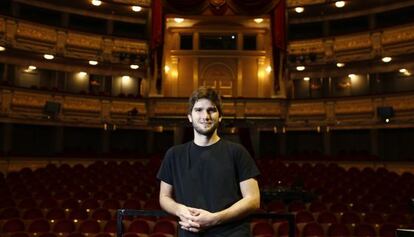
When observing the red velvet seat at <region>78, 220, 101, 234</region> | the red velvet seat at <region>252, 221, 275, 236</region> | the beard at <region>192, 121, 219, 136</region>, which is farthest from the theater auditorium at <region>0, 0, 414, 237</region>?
the beard at <region>192, 121, 219, 136</region>

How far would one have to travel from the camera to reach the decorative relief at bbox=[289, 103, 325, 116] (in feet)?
41.7

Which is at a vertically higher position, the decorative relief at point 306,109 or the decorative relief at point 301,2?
the decorative relief at point 301,2

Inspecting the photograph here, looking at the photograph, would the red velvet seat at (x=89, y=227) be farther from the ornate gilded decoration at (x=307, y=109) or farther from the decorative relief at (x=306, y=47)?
the decorative relief at (x=306, y=47)

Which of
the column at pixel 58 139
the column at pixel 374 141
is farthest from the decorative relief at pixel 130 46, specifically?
the column at pixel 374 141

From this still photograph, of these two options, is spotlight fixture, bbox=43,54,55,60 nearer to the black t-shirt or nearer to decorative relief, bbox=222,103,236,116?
decorative relief, bbox=222,103,236,116

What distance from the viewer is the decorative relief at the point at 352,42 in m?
12.6

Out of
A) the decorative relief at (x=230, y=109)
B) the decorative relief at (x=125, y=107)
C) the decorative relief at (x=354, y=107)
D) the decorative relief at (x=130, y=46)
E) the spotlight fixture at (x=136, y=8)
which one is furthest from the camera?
the decorative relief at (x=130, y=46)

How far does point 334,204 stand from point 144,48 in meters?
10.1

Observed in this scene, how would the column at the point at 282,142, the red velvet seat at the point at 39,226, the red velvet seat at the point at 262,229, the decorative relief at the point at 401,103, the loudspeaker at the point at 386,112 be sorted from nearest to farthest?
the red velvet seat at the point at 262,229, the red velvet seat at the point at 39,226, the decorative relief at the point at 401,103, the loudspeaker at the point at 386,112, the column at the point at 282,142

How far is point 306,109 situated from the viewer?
1289cm

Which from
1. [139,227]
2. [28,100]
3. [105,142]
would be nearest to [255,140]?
[105,142]

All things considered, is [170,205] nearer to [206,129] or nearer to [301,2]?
[206,129]

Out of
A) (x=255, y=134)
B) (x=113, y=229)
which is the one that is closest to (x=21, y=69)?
(x=255, y=134)

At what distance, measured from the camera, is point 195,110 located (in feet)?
4.51
